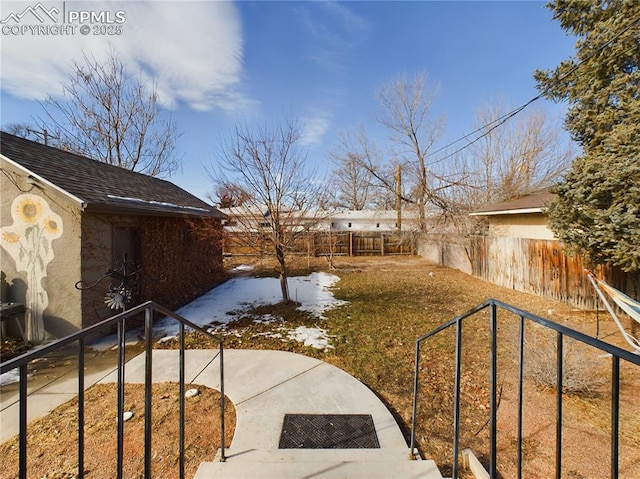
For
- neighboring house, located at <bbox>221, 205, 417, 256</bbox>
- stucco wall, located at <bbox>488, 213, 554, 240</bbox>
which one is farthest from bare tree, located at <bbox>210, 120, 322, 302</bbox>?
stucco wall, located at <bbox>488, 213, 554, 240</bbox>

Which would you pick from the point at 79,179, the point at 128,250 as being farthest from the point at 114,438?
the point at 79,179

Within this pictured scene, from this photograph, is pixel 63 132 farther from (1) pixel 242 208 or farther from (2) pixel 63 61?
(1) pixel 242 208

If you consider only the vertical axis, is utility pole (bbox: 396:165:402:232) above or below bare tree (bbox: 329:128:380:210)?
below

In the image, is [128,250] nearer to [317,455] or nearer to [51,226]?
[51,226]

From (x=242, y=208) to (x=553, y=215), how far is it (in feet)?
23.5

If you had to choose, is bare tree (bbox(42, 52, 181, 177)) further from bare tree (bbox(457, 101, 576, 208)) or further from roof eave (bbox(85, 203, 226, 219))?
bare tree (bbox(457, 101, 576, 208))

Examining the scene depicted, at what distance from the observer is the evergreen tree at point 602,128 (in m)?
4.93

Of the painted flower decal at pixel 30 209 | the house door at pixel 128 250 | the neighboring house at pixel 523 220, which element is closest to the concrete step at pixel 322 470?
the house door at pixel 128 250

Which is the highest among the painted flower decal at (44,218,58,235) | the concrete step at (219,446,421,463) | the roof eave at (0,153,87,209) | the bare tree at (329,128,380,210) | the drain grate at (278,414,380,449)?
the bare tree at (329,128,380,210)

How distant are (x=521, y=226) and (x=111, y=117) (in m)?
18.0

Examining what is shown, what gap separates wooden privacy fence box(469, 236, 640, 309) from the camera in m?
6.58

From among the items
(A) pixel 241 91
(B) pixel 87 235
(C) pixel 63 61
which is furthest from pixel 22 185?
(C) pixel 63 61

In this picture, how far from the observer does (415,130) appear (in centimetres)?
1698

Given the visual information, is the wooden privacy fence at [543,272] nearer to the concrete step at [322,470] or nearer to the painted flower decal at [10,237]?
the concrete step at [322,470]
